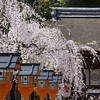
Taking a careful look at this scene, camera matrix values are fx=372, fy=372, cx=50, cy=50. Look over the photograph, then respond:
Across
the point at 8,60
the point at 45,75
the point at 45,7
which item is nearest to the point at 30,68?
the point at 8,60

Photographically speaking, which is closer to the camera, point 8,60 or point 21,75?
point 8,60

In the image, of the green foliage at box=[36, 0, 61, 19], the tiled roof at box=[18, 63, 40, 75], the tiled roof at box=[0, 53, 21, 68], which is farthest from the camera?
the green foliage at box=[36, 0, 61, 19]

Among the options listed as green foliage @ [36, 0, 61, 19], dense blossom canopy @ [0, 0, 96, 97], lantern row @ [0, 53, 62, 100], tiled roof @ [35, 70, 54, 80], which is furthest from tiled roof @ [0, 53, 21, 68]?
green foliage @ [36, 0, 61, 19]

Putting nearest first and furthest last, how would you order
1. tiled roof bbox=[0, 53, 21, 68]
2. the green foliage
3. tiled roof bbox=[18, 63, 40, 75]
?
tiled roof bbox=[0, 53, 21, 68]
tiled roof bbox=[18, 63, 40, 75]
the green foliage

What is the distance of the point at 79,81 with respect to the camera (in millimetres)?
12180

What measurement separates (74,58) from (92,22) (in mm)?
4854

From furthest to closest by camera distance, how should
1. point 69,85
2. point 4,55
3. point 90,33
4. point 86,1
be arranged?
point 86,1 → point 90,33 → point 69,85 → point 4,55

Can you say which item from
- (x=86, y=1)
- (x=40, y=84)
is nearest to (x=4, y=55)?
(x=40, y=84)

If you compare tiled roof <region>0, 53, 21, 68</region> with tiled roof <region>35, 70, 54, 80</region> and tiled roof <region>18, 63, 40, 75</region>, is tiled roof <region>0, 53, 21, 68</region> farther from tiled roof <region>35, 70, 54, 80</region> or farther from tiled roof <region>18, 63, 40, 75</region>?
tiled roof <region>35, 70, 54, 80</region>

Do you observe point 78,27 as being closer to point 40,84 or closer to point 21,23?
point 21,23

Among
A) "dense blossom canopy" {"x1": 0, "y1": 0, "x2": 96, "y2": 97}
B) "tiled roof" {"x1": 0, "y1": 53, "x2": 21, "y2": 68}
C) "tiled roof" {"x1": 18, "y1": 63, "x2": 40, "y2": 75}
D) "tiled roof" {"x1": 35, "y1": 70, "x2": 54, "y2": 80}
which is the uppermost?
"dense blossom canopy" {"x1": 0, "y1": 0, "x2": 96, "y2": 97}

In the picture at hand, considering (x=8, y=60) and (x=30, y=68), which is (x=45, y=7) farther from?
(x=8, y=60)

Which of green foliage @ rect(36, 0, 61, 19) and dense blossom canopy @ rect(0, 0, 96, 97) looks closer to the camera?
dense blossom canopy @ rect(0, 0, 96, 97)

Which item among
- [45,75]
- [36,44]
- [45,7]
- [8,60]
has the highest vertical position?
[45,7]
